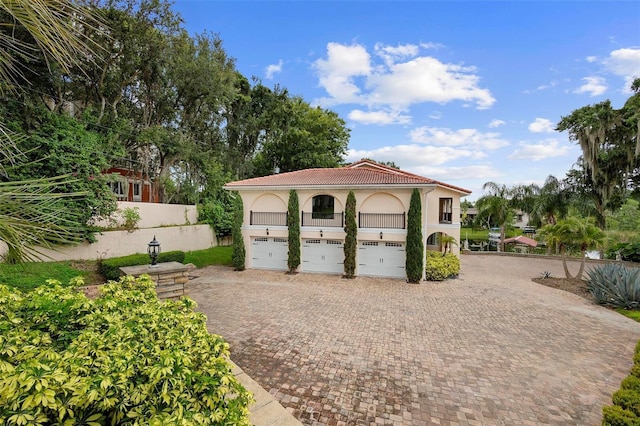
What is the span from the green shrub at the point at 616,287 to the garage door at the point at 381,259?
7387 millimetres

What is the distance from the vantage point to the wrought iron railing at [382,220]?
1421 centimetres

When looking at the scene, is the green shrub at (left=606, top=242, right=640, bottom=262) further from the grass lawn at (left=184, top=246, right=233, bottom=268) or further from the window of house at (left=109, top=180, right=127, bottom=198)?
the window of house at (left=109, top=180, right=127, bottom=198)

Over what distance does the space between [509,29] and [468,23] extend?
1665 mm

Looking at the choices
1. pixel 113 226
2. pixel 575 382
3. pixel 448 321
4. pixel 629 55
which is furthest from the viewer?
pixel 629 55

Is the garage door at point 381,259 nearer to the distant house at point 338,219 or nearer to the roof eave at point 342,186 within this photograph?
the distant house at point 338,219

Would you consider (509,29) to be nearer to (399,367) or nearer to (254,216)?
(399,367)

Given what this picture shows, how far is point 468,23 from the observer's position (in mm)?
10945

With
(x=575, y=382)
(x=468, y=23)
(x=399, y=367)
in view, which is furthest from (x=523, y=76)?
(x=399, y=367)

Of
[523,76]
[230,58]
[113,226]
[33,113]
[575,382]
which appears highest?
[230,58]

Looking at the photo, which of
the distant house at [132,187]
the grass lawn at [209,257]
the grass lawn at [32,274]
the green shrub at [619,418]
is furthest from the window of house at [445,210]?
the distant house at [132,187]

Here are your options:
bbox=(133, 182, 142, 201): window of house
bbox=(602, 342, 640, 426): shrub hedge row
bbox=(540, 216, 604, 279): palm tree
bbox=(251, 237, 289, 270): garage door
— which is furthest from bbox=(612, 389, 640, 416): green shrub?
bbox=(133, 182, 142, 201): window of house

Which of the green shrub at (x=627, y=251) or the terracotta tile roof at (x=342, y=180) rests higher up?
the terracotta tile roof at (x=342, y=180)

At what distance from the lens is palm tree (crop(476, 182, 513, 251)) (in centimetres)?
2370

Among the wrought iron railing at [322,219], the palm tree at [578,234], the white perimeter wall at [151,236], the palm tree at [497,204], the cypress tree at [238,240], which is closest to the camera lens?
the palm tree at [578,234]
